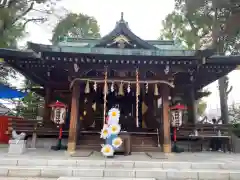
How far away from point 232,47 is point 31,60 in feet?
46.9

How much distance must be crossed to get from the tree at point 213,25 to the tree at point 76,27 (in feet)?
34.3

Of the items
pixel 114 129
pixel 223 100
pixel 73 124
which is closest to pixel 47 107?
pixel 73 124

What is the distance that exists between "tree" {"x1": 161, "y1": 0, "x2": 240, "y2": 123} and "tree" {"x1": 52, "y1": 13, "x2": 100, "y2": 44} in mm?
10454

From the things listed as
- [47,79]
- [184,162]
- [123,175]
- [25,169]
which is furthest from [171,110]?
[47,79]

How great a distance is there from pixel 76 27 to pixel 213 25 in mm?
14574

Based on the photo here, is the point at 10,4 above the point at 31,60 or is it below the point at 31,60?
above

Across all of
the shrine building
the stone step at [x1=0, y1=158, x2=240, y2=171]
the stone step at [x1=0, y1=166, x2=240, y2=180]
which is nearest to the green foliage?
the shrine building

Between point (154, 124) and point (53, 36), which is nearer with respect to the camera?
point (154, 124)

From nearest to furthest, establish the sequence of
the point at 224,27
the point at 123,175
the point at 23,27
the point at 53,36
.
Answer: the point at 123,175
the point at 224,27
the point at 23,27
the point at 53,36

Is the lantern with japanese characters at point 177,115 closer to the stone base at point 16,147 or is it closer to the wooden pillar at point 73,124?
the wooden pillar at point 73,124

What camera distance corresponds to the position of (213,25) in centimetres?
1445

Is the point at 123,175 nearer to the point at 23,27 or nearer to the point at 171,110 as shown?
the point at 171,110

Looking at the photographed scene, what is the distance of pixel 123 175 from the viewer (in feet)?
18.1

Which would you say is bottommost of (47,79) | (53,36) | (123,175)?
(123,175)
